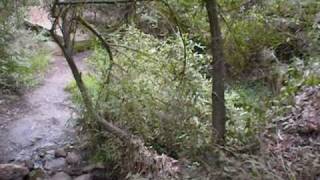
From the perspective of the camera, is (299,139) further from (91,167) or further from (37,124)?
(37,124)

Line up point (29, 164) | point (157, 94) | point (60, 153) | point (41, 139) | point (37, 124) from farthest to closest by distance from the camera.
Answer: point (37, 124)
point (41, 139)
point (60, 153)
point (29, 164)
point (157, 94)

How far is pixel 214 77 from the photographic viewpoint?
4035mm

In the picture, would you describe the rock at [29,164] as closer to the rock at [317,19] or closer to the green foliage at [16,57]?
the green foliage at [16,57]

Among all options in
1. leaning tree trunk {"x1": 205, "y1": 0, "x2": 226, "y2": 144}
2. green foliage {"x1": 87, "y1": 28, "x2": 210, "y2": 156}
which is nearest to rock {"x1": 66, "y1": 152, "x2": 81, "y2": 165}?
green foliage {"x1": 87, "y1": 28, "x2": 210, "y2": 156}

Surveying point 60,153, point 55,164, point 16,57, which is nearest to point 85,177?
point 55,164

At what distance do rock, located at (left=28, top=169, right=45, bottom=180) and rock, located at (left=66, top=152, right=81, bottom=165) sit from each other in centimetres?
36

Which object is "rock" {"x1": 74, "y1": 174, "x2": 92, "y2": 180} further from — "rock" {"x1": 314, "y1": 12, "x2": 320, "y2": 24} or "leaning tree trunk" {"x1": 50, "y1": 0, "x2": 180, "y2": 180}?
"rock" {"x1": 314, "y1": 12, "x2": 320, "y2": 24}

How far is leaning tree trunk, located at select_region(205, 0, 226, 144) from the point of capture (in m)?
3.87

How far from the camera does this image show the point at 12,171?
577 centimetres

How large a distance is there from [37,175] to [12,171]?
29 centimetres

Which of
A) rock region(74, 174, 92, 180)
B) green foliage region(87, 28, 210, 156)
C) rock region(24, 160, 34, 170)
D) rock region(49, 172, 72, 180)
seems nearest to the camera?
green foliage region(87, 28, 210, 156)

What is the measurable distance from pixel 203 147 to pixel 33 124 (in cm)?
382

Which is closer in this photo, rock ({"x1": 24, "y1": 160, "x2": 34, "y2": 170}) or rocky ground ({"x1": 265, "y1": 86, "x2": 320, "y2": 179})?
rocky ground ({"x1": 265, "y1": 86, "x2": 320, "y2": 179})

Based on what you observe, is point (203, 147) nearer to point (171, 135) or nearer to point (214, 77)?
point (214, 77)
